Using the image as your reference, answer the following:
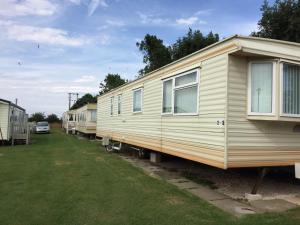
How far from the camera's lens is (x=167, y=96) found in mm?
9672

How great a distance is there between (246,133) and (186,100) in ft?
6.99

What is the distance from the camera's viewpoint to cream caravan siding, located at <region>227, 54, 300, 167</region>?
21.5 feet

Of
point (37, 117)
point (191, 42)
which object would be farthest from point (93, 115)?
point (37, 117)

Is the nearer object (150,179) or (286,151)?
(286,151)

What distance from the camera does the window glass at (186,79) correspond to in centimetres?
807

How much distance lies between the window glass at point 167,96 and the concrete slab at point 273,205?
3749 mm

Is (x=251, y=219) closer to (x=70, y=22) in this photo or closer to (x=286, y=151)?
(x=286, y=151)

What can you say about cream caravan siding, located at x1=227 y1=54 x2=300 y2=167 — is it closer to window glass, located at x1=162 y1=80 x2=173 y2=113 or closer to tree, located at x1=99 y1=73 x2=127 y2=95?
window glass, located at x1=162 y1=80 x2=173 y2=113

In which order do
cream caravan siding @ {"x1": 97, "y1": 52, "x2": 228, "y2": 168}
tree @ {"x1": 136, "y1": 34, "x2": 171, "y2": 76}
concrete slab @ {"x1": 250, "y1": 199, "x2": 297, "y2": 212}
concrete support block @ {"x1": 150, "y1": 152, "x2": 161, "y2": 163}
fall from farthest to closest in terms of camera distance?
tree @ {"x1": 136, "y1": 34, "x2": 171, "y2": 76}, concrete support block @ {"x1": 150, "y1": 152, "x2": 161, "y2": 163}, cream caravan siding @ {"x1": 97, "y1": 52, "x2": 228, "y2": 168}, concrete slab @ {"x1": 250, "y1": 199, "x2": 297, "y2": 212}

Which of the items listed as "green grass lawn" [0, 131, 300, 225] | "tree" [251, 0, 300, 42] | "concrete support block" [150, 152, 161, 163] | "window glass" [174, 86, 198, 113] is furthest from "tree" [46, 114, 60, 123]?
"window glass" [174, 86, 198, 113]

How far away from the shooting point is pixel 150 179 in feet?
28.5

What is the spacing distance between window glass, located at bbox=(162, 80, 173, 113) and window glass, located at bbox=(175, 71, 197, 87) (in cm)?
47

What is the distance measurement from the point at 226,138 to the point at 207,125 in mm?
817

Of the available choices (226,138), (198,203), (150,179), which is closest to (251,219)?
(198,203)
